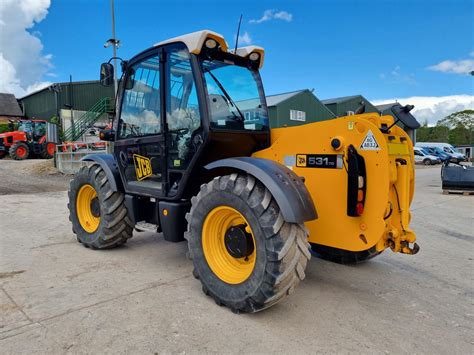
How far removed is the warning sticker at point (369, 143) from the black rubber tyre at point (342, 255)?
1.50 meters

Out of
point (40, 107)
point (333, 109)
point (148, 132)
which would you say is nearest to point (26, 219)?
point (148, 132)

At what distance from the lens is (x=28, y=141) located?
21531 mm

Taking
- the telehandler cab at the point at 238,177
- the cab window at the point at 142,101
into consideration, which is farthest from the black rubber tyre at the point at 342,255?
the cab window at the point at 142,101

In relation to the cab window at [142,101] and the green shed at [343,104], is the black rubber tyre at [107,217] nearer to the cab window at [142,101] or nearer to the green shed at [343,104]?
the cab window at [142,101]

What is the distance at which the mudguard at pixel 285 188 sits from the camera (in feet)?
8.89

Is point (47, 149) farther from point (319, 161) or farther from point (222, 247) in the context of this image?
point (319, 161)

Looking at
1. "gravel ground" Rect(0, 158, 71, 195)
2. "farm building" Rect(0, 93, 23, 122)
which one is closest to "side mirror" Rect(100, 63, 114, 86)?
"gravel ground" Rect(0, 158, 71, 195)

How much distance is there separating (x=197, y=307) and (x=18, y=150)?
21.5 m

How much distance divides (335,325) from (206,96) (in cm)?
236

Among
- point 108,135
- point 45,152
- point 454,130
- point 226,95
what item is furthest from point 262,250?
point 454,130

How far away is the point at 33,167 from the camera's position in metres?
16.5

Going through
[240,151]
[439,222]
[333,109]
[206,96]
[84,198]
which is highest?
[333,109]

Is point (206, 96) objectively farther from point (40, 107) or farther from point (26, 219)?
point (40, 107)

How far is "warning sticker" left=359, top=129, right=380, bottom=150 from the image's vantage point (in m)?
2.96
